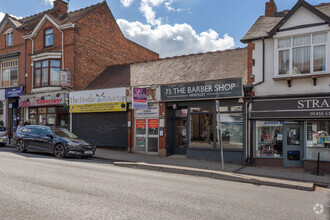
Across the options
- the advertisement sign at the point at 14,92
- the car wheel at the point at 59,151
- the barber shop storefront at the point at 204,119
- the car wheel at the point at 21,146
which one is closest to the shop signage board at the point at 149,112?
the barber shop storefront at the point at 204,119

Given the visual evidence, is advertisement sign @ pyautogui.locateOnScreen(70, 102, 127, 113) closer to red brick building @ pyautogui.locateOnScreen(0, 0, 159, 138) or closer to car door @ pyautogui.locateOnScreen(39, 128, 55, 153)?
red brick building @ pyautogui.locateOnScreen(0, 0, 159, 138)

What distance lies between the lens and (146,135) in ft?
54.5

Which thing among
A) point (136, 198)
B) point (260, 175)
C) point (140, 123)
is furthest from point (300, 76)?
point (136, 198)

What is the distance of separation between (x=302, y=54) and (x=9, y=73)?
2296 centimetres

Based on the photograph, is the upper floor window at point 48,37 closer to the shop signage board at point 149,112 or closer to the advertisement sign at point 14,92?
the advertisement sign at point 14,92

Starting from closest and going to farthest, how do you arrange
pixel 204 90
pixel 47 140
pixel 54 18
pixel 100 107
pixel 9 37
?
pixel 47 140, pixel 204 90, pixel 100 107, pixel 54 18, pixel 9 37

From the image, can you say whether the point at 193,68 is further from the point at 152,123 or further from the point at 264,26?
the point at 264,26

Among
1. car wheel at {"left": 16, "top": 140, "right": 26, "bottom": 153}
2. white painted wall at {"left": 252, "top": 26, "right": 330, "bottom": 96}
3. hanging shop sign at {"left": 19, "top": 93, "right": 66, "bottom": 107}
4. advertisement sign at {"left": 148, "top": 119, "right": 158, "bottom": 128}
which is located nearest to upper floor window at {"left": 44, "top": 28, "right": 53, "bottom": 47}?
hanging shop sign at {"left": 19, "top": 93, "right": 66, "bottom": 107}

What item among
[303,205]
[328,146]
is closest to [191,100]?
[328,146]

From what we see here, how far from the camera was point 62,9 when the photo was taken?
24250 mm

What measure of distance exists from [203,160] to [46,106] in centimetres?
Result: 1351

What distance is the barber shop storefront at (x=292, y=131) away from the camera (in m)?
11.8

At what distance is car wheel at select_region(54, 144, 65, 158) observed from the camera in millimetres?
13359

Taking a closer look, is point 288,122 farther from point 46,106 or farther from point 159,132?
point 46,106
